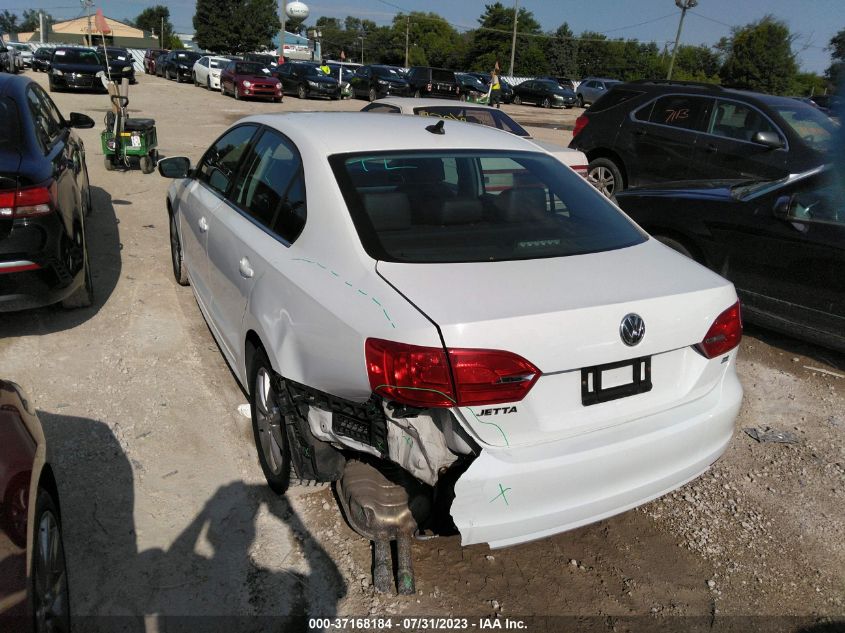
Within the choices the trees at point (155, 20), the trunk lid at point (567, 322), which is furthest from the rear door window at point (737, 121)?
the trees at point (155, 20)

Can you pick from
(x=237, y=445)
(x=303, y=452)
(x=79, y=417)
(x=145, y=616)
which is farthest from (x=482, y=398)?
(x=79, y=417)

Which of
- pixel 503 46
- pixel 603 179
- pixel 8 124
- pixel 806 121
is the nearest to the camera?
pixel 8 124

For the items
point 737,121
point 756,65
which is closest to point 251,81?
point 737,121

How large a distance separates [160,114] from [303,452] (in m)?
18.5

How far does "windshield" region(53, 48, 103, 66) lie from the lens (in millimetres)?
22344

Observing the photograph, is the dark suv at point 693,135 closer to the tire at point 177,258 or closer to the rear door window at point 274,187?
the tire at point 177,258

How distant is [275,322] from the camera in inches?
110

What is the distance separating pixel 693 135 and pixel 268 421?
7.23 m

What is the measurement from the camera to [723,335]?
266 cm

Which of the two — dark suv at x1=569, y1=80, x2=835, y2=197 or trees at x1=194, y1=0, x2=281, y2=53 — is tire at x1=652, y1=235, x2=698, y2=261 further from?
trees at x1=194, y1=0, x2=281, y2=53

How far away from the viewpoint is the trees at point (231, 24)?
6615cm

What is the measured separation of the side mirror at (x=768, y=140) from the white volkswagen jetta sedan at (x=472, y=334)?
521 centimetres

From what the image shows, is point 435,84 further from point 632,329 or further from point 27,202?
point 632,329

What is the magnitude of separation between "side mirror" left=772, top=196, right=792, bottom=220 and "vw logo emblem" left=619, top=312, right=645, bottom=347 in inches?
119
